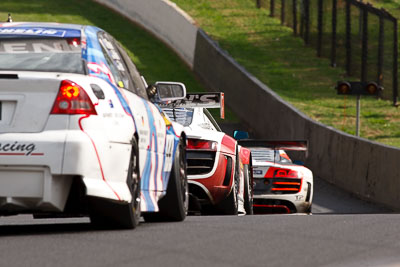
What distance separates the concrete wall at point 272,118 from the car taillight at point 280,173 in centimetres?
295

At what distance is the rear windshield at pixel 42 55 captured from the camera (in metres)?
9.09

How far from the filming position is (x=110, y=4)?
192 feet

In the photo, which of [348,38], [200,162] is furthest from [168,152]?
[348,38]

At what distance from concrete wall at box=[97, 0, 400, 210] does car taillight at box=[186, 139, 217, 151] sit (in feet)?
32.2

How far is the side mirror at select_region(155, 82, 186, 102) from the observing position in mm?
10916

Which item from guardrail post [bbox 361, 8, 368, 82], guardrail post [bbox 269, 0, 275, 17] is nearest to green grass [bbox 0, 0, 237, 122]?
guardrail post [bbox 269, 0, 275, 17]

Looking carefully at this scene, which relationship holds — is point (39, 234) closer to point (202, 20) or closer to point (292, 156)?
point (292, 156)

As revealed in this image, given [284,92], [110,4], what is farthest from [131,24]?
[284,92]

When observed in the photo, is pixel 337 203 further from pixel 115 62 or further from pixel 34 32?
pixel 34 32

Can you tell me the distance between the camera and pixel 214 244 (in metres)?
8.10

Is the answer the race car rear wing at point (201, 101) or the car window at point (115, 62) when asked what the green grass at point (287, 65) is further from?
the car window at point (115, 62)

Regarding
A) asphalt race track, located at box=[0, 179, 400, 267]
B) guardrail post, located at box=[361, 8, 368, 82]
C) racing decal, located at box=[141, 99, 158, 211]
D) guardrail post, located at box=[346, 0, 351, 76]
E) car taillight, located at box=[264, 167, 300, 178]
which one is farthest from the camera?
guardrail post, located at box=[346, 0, 351, 76]

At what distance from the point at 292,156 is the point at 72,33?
23.6m

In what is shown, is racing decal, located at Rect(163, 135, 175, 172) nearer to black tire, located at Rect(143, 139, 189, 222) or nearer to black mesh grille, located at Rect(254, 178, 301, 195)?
black tire, located at Rect(143, 139, 189, 222)
